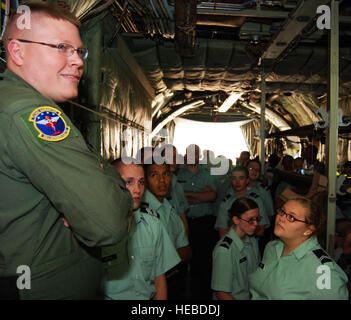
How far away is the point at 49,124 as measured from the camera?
93 cm

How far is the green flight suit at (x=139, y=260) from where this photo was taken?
177 cm

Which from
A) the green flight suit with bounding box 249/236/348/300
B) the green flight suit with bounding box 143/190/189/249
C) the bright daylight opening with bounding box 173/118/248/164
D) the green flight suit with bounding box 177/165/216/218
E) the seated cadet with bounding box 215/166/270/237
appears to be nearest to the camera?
the green flight suit with bounding box 249/236/348/300

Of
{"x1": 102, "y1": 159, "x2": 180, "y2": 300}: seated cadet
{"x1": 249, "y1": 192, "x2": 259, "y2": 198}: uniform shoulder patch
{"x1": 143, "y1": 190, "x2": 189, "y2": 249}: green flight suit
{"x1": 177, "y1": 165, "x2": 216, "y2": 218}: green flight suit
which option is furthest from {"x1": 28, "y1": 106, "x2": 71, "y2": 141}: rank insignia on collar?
{"x1": 177, "y1": 165, "x2": 216, "y2": 218}: green flight suit

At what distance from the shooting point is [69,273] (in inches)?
41.8

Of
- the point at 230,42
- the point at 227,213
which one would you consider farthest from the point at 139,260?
the point at 230,42

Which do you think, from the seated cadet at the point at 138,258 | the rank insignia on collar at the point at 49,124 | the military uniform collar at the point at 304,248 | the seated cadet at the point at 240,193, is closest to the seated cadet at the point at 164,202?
the seated cadet at the point at 138,258

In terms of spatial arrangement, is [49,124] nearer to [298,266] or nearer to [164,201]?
[298,266]

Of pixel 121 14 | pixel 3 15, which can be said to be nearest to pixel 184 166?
pixel 121 14

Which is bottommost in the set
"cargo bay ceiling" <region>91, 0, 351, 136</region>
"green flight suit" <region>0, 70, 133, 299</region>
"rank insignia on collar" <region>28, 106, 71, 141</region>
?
"green flight suit" <region>0, 70, 133, 299</region>

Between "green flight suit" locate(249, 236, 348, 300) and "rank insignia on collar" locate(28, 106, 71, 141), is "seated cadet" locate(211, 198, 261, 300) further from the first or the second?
"rank insignia on collar" locate(28, 106, 71, 141)

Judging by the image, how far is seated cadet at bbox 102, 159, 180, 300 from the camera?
1.78 metres

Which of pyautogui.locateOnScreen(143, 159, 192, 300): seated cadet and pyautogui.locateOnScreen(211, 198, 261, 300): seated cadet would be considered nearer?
pyautogui.locateOnScreen(211, 198, 261, 300): seated cadet

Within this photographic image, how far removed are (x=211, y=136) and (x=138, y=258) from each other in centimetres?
1346

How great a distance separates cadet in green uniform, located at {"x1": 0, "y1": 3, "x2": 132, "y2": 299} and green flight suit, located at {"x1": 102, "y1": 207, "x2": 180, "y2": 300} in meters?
0.63
